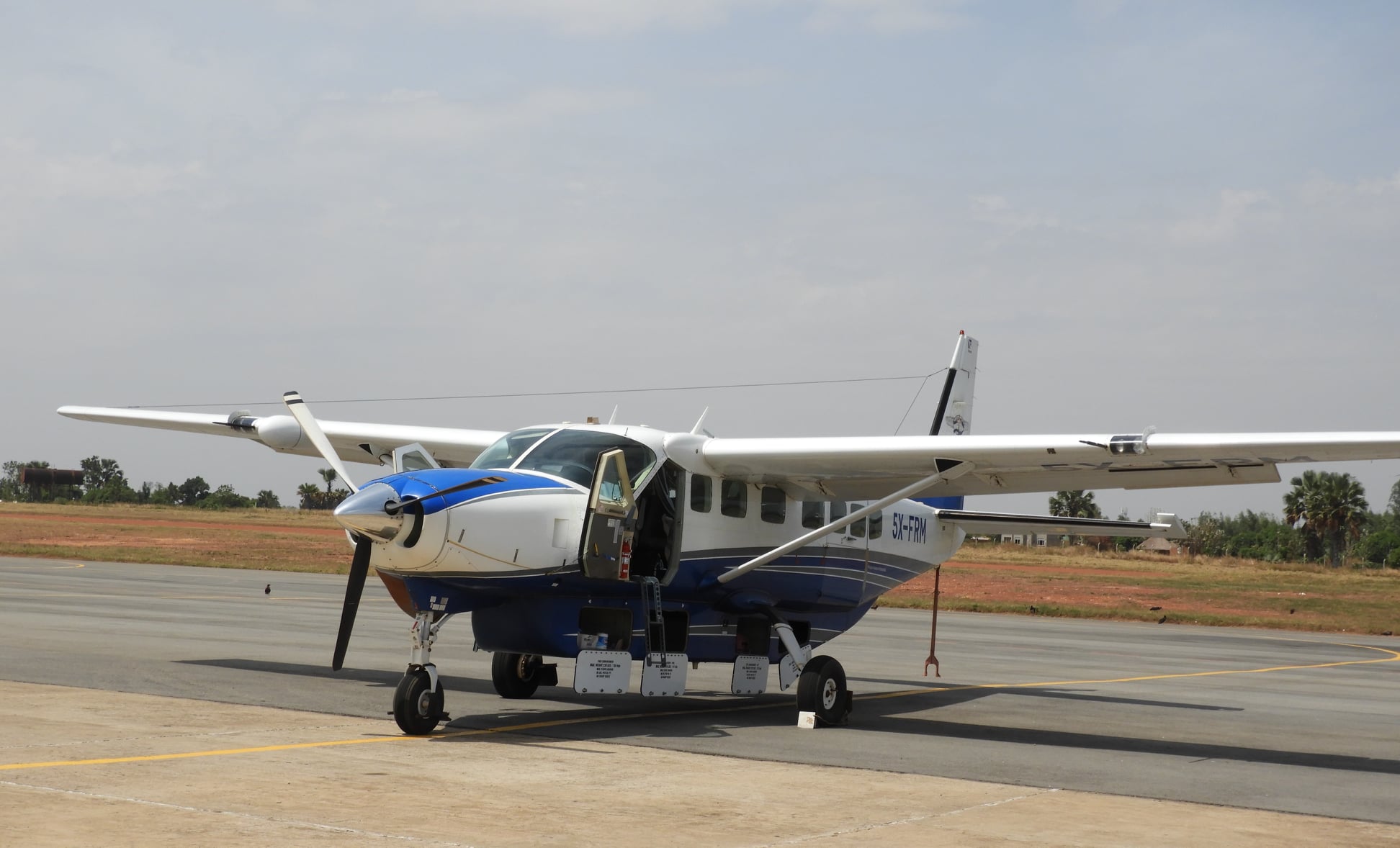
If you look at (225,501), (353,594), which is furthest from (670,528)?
(225,501)

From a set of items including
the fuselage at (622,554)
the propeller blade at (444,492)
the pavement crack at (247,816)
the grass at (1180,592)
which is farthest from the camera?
the grass at (1180,592)

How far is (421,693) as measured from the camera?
36.3ft

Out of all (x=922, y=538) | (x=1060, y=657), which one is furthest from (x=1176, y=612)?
(x=922, y=538)

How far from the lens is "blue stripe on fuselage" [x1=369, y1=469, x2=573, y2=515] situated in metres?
10.9

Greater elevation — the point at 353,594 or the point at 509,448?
the point at 509,448

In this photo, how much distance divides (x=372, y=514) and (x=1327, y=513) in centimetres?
8761

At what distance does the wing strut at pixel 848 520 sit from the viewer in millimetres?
13523

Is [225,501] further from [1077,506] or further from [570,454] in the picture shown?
[570,454]

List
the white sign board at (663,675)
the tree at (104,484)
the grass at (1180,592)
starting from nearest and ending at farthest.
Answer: the white sign board at (663,675)
the grass at (1180,592)
the tree at (104,484)

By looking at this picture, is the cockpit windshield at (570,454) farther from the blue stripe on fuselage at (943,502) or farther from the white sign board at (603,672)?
the blue stripe on fuselage at (943,502)

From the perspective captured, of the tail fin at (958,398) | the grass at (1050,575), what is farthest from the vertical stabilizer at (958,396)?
the grass at (1050,575)

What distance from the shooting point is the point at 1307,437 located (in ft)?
38.3

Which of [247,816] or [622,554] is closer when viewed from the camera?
[247,816]

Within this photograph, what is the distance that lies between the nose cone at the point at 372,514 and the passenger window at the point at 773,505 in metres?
5.07
